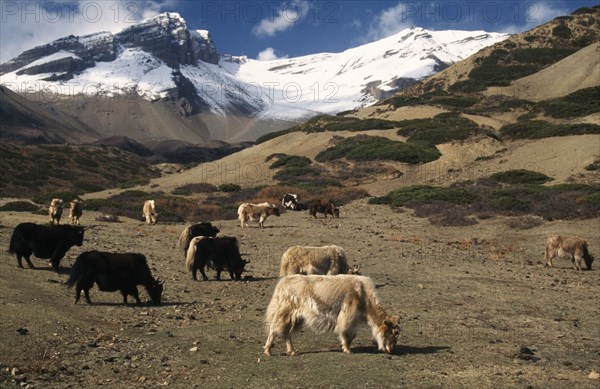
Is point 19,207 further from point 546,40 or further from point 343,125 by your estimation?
point 546,40

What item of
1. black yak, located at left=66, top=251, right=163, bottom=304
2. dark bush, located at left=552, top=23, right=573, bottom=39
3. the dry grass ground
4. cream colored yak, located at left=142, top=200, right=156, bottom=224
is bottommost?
the dry grass ground

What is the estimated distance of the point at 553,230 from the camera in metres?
28.0

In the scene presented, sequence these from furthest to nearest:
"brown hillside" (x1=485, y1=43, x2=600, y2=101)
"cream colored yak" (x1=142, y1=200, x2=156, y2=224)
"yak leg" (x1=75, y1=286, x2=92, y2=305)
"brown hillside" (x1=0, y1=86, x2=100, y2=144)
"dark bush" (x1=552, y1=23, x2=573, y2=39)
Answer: "brown hillside" (x1=0, y1=86, x2=100, y2=144) → "dark bush" (x1=552, y1=23, x2=573, y2=39) → "brown hillside" (x1=485, y1=43, x2=600, y2=101) → "cream colored yak" (x1=142, y1=200, x2=156, y2=224) → "yak leg" (x1=75, y1=286, x2=92, y2=305)

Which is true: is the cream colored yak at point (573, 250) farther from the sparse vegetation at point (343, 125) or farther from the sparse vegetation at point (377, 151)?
the sparse vegetation at point (343, 125)

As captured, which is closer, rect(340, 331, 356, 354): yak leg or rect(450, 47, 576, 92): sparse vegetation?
rect(340, 331, 356, 354): yak leg

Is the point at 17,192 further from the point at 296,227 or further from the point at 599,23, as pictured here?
the point at 599,23

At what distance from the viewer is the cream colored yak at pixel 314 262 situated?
14781 mm

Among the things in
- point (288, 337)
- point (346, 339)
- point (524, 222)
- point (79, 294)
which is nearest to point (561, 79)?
point (524, 222)

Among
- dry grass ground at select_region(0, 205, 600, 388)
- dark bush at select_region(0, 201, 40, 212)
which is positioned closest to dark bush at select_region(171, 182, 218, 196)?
dark bush at select_region(0, 201, 40, 212)

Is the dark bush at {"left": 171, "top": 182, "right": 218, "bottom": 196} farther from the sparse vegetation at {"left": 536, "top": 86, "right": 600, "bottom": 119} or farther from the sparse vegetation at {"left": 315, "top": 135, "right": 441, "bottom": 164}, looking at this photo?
the sparse vegetation at {"left": 536, "top": 86, "right": 600, "bottom": 119}

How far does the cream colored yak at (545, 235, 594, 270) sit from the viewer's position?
70.0 feet

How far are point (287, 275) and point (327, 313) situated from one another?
356 cm

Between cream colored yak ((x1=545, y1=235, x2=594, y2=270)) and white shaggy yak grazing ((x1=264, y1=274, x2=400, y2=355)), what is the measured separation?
46.9 feet

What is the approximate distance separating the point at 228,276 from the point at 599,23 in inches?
4285
